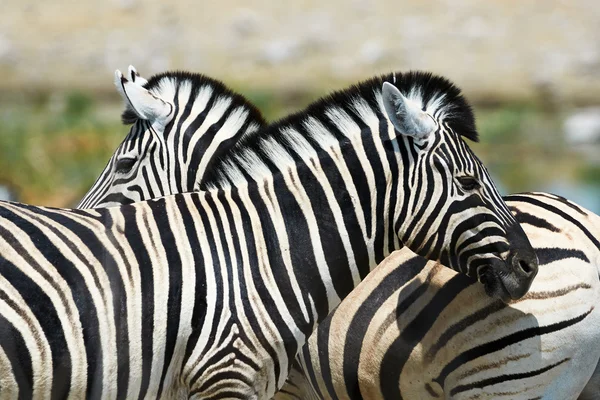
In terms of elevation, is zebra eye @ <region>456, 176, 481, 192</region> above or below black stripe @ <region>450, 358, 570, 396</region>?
above

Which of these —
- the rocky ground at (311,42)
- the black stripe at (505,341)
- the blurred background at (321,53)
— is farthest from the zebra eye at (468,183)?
the rocky ground at (311,42)

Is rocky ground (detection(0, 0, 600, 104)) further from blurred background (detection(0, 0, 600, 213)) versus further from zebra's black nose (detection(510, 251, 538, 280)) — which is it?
zebra's black nose (detection(510, 251, 538, 280))

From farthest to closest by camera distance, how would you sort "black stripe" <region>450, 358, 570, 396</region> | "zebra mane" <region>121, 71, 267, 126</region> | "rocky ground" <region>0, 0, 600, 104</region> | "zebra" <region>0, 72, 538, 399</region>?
"rocky ground" <region>0, 0, 600, 104</region> → "zebra mane" <region>121, 71, 267, 126</region> → "black stripe" <region>450, 358, 570, 396</region> → "zebra" <region>0, 72, 538, 399</region>

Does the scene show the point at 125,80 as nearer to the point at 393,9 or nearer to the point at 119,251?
the point at 119,251

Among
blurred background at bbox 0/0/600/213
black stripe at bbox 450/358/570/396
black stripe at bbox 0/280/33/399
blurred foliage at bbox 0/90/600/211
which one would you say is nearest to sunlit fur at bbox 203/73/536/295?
black stripe at bbox 450/358/570/396

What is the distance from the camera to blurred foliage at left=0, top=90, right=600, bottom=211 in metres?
13.0

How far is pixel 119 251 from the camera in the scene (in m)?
3.52

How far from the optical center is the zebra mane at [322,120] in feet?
12.7

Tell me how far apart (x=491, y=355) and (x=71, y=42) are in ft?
56.2

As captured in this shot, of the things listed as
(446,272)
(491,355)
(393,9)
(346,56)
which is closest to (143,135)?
(446,272)

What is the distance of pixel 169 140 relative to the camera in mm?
4973

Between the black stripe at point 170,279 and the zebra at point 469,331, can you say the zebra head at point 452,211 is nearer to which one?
the zebra at point 469,331

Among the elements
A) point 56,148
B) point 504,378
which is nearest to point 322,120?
point 504,378

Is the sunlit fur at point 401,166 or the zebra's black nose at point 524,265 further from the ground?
the sunlit fur at point 401,166
